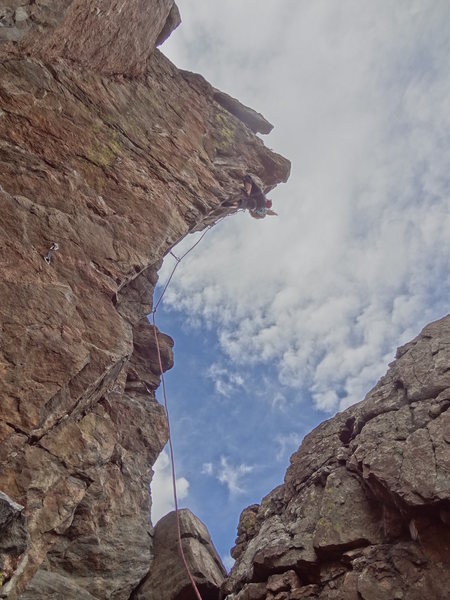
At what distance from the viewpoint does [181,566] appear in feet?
43.1

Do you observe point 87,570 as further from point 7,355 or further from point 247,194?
point 247,194

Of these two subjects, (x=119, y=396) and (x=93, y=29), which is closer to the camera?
(x=93, y=29)

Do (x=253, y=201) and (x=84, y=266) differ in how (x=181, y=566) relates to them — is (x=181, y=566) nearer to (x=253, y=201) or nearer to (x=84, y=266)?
(x=84, y=266)

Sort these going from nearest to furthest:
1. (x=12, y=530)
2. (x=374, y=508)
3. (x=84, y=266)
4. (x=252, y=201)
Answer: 1. (x=12, y=530)
2. (x=84, y=266)
3. (x=374, y=508)
4. (x=252, y=201)

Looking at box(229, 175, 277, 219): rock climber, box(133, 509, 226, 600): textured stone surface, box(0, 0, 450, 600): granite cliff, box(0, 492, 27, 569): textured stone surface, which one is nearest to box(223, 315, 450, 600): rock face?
box(0, 0, 450, 600): granite cliff

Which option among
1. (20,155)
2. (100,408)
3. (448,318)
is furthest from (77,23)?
(448,318)

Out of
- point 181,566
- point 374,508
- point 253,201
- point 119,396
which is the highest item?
point 253,201

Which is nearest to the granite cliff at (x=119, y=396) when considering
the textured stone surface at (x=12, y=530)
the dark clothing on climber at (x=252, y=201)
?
the textured stone surface at (x=12, y=530)

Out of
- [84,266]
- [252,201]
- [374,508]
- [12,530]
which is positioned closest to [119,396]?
[84,266]

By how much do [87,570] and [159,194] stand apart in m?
11.2

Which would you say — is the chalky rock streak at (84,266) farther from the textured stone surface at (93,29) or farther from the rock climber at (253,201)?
the rock climber at (253,201)

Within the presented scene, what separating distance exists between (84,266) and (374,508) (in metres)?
10.0

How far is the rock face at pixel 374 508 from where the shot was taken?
9.84 meters

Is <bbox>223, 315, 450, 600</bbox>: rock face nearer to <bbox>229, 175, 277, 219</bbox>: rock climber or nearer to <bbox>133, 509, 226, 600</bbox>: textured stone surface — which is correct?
<bbox>133, 509, 226, 600</bbox>: textured stone surface
